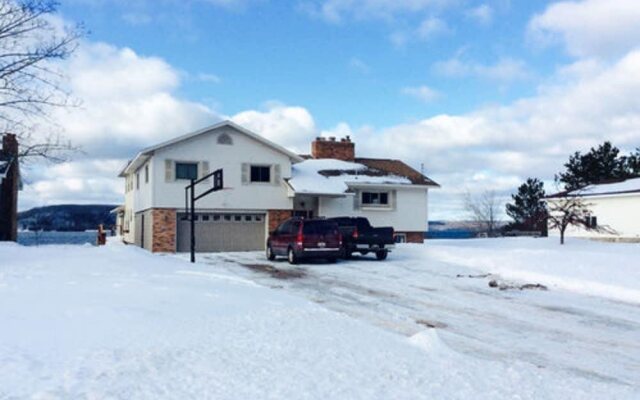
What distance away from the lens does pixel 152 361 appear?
6.29 metres

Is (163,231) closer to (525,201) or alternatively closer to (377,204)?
(377,204)

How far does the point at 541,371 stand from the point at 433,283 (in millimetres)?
9709

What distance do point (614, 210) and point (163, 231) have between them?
2865 centimetres

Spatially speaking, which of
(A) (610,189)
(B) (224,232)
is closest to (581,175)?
(A) (610,189)

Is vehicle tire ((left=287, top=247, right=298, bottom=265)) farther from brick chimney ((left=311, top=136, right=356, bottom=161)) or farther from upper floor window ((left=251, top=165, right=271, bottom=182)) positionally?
brick chimney ((left=311, top=136, right=356, bottom=161))

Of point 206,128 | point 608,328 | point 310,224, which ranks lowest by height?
point 608,328

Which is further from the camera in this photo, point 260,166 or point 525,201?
point 525,201

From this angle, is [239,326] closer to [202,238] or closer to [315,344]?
[315,344]

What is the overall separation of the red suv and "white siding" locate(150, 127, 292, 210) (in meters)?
8.63

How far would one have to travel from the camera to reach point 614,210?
3900 centimetres

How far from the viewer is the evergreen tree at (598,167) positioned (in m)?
54.7

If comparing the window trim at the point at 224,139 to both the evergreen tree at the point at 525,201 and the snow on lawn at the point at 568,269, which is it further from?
the evergreen tree at the point at 525,201

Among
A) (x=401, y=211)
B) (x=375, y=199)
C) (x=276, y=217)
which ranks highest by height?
(x=375, y=199)

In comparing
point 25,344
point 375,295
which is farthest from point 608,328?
point 25,344
